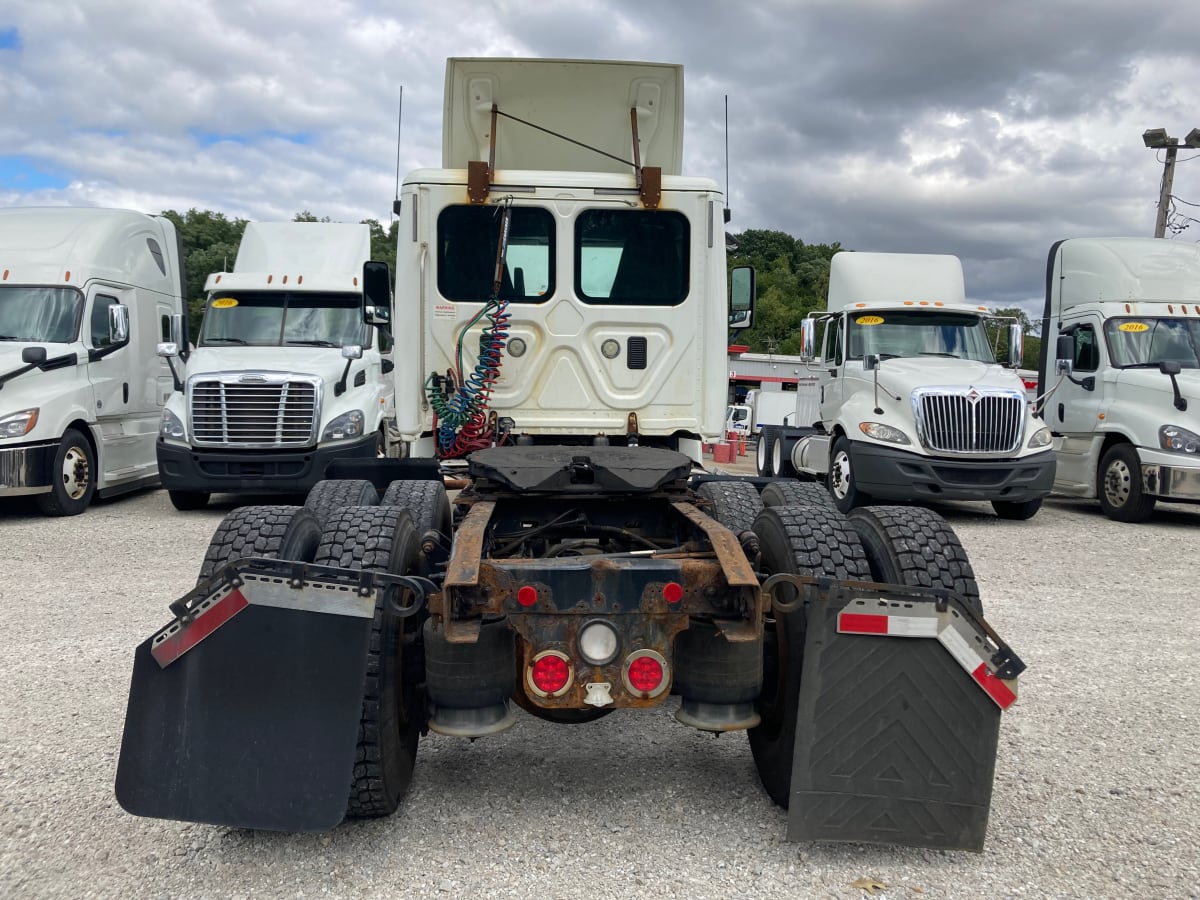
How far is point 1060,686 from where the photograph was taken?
4.82 meters

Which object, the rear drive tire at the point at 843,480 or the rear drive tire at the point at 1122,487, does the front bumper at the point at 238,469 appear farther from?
the rear drive tire at the point at 1122,487

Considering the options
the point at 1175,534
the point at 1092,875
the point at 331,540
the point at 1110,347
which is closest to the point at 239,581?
the point at 331,540

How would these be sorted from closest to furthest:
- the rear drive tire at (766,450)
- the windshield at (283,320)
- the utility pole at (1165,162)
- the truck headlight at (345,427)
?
the truck headlight at (345,427)
the windshield at (283,320)
the rear drive tire at (766,450)
the utility pole at (1165,162)

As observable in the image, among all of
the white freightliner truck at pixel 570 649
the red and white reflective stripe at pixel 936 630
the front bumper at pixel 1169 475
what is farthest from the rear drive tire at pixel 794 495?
the front bumper at pixel 1169 475

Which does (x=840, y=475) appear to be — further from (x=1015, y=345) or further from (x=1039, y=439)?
(x=1015, y=345)

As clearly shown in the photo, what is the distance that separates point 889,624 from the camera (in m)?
2.79

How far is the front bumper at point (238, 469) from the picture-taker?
34.2 feet

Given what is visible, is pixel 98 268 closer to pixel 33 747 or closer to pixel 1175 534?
pixel 33 747

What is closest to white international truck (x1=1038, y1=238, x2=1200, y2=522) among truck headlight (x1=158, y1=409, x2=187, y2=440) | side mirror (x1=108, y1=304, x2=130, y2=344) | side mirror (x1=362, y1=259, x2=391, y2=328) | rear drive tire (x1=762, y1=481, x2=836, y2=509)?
rear drive tire (x1=762, y1=481, x2=836, y2=509)

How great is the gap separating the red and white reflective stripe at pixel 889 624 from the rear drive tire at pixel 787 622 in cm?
19

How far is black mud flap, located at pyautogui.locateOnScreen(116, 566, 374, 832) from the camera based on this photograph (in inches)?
106

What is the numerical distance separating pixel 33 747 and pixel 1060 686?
4.79 m

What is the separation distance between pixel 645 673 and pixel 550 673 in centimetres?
29

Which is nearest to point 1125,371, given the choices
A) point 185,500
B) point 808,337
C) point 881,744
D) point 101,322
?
point 808,337
